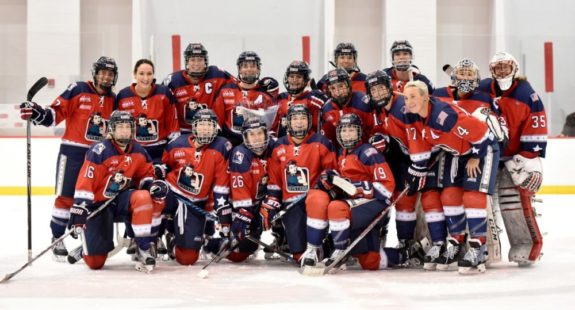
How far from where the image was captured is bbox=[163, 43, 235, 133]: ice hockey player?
15.6 feet

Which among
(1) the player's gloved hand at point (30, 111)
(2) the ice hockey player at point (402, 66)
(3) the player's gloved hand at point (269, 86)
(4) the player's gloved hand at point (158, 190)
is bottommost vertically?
(4) the player's gloved hand at point (158, 190)

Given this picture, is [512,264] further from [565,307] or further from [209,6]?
[209,6]

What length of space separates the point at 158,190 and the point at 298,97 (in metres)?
1.05

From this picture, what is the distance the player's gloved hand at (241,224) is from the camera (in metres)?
4.15

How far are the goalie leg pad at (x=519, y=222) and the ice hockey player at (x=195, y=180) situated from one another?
1.51 metres

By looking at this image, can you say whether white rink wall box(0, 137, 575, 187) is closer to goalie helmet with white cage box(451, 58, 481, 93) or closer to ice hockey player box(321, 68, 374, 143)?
goalie helmet with white cage box(451, 58, 481, 93)

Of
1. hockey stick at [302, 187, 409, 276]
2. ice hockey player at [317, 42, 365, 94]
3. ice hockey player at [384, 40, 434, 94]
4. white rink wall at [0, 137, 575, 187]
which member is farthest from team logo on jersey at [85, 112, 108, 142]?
white rink wall at [0, 137, 575, 187]

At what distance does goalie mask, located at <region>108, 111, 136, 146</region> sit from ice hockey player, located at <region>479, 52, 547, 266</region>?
1978 mm

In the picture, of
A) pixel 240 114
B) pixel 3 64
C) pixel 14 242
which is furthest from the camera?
pixel 3 64

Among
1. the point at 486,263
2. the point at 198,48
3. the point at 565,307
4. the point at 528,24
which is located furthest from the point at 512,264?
the point at 528,24

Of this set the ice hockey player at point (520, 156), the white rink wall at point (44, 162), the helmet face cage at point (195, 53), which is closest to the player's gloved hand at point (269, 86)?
the helmet face cage at point (195, 53)

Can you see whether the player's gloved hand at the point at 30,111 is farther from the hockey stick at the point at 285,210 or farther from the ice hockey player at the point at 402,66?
the ice hockey player at the point at 402,66

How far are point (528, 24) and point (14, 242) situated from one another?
7816mm

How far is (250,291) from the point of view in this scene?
3416 mm
